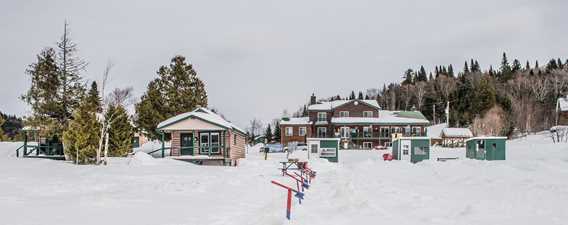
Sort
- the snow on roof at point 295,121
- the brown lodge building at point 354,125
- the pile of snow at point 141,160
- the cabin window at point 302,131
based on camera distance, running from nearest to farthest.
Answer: the pile of snow at point 141,160 < the brown lodge building at point 354,125 < the snow on roof at point 295,121 < the cabin window at point 302,131

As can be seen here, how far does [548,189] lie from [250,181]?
10.3 meters

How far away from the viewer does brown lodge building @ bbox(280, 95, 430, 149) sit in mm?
66250

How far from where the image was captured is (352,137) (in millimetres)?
66312

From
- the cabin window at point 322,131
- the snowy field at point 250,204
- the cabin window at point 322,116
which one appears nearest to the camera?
the snowy field at point 250,204

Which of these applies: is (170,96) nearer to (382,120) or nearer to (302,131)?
(302,131)

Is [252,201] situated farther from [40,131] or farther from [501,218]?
[40,131]

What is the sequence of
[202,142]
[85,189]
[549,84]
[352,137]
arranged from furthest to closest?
1. [549,84]
2. [352,137]
3. [202,142]
4. [85,189]

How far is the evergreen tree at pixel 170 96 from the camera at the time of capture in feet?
137

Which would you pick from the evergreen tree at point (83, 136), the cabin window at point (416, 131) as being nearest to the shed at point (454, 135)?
the cabin window at point (416, 131)

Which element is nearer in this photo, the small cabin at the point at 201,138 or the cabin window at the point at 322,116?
the small cabin at the point at 201,138

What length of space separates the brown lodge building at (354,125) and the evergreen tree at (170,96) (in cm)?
2583

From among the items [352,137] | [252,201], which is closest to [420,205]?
[252,201]

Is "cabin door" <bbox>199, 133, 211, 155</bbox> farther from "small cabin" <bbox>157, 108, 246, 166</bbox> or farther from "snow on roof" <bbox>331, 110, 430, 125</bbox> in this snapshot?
"snow on roof" <bbox>331, 110, 430, 125</bbox>

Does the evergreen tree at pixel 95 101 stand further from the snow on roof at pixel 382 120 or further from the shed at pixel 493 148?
the snow on roof at pixel 382 120
